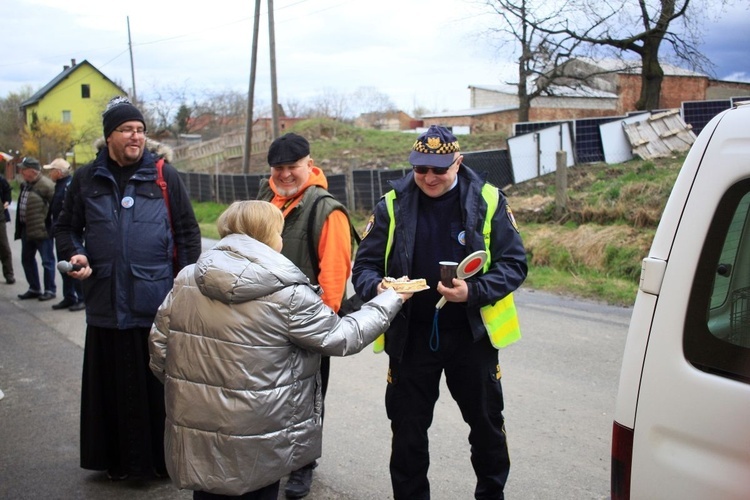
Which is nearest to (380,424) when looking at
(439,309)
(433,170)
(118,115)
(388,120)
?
(439,309)

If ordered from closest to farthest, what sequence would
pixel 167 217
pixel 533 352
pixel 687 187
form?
pixel 687 187, pixel 167 217, pixel 533 352

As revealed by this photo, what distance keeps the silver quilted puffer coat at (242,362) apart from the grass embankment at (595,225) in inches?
275

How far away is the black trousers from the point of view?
329cm

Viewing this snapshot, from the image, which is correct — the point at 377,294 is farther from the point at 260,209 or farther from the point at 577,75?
the point at 577,75

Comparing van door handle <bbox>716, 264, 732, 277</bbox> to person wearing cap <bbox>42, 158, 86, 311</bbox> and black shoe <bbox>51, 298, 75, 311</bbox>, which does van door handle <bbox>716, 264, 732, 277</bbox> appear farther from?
black shoe <bbox>51, 298, 75, 311</bbox>

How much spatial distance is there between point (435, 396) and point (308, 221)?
1.16 m

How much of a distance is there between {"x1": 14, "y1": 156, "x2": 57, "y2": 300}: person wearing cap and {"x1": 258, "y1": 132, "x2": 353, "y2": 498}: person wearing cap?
7290 mm

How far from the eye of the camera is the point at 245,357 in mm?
2682

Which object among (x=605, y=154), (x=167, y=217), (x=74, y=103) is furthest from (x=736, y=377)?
(x=74, y=103)

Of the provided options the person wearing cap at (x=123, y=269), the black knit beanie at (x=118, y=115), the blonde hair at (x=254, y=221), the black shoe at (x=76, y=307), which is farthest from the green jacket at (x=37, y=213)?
the blonde hair at (x=254, y=221)

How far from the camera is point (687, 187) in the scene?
2.03m

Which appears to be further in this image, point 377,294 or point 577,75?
point 577,75

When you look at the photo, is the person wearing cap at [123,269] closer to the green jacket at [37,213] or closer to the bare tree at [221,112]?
the green jacket at [37,213]

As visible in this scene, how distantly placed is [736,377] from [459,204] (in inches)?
65.2
